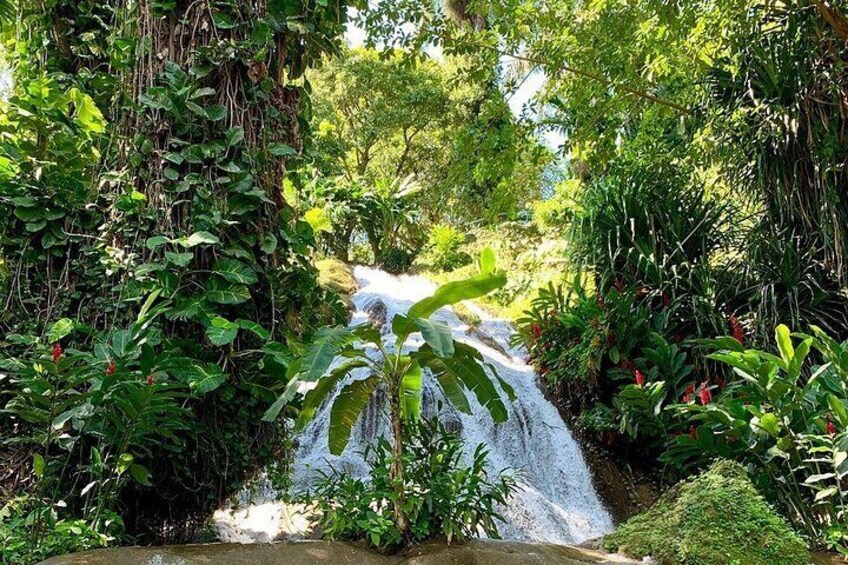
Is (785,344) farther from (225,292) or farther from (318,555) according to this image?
(225,292)

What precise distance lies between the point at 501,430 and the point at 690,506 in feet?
10.7

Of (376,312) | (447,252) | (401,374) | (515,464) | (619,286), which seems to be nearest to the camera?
(401,374)

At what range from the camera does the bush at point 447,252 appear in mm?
13305

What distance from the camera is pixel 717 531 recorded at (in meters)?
3.31

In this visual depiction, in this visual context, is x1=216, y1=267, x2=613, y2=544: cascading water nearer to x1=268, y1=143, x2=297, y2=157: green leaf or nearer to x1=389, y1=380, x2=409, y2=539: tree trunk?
x1=389, y1=380, x2=409, y2=539: tree trunk

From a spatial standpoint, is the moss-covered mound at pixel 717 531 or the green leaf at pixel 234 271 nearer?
Answer: the moss-covered mound at pixel 717 531

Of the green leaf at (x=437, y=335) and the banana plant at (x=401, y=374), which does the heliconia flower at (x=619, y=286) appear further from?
the green leaf at (x=437, y=335)

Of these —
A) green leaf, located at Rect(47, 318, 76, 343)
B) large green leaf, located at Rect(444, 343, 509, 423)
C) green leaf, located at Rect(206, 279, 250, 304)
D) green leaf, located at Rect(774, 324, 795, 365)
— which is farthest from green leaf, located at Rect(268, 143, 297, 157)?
green leaf, located at Rect(774, 324, 795, 365)

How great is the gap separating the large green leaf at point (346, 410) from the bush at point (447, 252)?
1011cm

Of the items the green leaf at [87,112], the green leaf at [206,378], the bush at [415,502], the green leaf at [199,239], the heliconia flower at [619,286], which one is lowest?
the bush at [415,502]

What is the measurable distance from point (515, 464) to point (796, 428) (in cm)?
296

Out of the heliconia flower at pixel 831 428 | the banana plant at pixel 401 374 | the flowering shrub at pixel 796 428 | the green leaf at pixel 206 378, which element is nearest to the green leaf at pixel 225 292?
the green leaf at pixel 206 378

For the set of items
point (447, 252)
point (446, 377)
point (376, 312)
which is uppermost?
point (447, 252)

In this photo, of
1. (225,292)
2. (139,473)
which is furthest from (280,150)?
(139,473)
